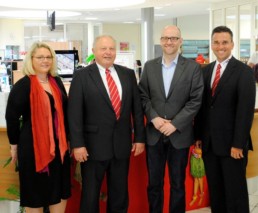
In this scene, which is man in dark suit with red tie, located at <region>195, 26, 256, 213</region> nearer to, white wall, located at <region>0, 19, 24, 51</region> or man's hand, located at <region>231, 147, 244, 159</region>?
man's hand, located at <region>231, 147, 244, 159</region>

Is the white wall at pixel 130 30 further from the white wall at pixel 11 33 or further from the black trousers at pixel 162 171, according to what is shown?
the black trousers at pixel 162 171

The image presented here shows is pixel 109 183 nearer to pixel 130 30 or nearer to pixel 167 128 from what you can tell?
pixel 167 128

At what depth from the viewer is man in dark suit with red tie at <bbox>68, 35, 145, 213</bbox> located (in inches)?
108

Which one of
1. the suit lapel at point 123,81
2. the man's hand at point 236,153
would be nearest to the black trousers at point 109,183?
the suit lapel at point 123,81

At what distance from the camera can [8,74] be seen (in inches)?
387

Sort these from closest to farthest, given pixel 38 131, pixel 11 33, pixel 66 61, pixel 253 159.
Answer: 1. pixel 38 131
2. pixel 253 159
3. pixel 66 61
4. pixel 11 33

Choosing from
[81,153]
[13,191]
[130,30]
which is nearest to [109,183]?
[81,153]

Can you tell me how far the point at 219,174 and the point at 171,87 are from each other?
2.50 feet

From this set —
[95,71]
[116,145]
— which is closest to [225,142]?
[116,145]

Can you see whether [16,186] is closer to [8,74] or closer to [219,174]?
[219,174]

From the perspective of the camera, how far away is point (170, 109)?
2881 millimetres

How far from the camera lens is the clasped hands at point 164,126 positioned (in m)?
2.81

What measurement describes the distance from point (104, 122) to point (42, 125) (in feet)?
1.35

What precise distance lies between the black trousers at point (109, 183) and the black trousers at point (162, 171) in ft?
0.71
